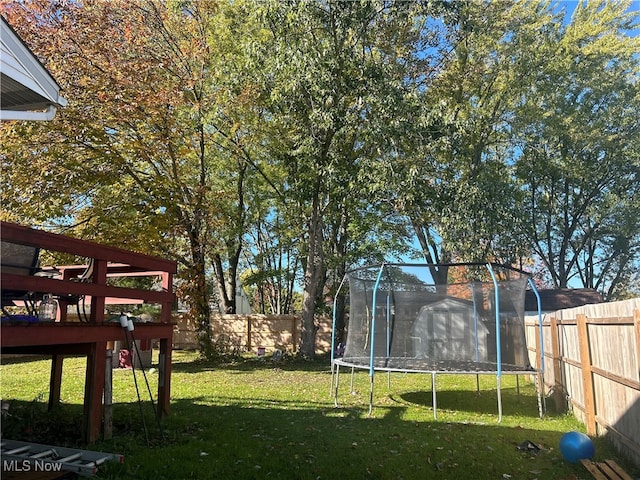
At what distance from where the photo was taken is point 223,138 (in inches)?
610

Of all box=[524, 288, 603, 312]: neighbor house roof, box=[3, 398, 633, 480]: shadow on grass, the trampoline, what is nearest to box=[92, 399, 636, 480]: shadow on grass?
box=[3, 398, 633, 480]: shadow on grass

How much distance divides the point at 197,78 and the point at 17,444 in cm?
1199

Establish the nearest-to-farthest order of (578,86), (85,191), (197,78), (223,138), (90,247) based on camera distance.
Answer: (90,247) < (85,191) < (197,78) < (223,138) < (578,86)

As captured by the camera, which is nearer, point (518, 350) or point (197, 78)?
point (518, 350)

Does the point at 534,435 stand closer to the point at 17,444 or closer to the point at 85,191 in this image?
the point at 17,444

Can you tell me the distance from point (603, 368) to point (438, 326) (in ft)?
9.80

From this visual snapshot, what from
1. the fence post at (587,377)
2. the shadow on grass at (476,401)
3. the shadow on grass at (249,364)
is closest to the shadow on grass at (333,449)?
the fence post at (587,377)

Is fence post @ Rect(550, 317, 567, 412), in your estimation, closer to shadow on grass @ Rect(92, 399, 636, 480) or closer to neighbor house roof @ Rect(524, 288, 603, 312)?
shadow on grass @ Rect(92, 399, 636, 480)

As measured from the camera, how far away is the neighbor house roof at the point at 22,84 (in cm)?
440

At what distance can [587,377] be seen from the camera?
5840mm

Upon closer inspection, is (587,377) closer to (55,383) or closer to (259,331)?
(55,383)

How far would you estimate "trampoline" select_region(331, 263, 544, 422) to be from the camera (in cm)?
772

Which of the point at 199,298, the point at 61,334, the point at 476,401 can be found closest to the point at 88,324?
the point at 61,334

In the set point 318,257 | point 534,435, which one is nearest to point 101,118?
point 318,257
